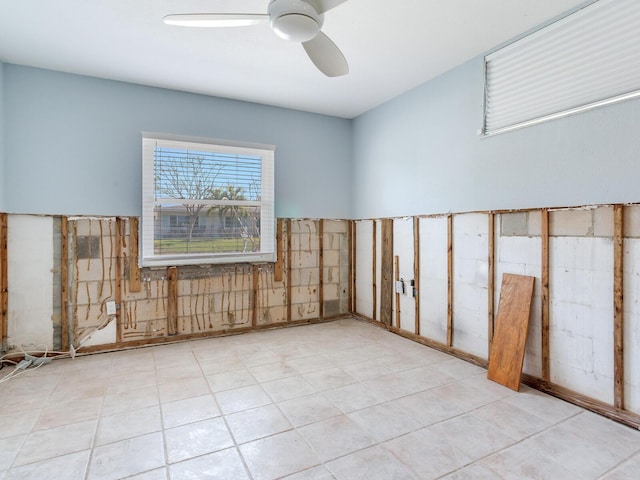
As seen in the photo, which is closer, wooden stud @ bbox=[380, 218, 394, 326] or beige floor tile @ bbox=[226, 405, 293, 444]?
beige floor tile @ bbox=[226, 405, 293, 444]

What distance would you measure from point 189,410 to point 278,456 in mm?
896

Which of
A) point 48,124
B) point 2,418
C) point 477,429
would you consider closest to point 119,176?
point 48,124

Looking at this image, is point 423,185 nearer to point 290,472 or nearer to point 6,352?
point 290,472

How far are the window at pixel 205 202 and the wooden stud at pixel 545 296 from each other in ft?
10.2

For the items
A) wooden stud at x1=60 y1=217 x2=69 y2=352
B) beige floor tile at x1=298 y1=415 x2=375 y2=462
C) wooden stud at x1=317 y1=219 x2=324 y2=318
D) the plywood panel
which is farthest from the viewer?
wooden stud at x1=317 y1=219 x2=324 y2=318

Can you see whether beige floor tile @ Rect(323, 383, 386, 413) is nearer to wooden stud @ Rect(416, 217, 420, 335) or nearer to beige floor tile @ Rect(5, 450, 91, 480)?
wooden stud @ Rect(416, 217, 420, 335)

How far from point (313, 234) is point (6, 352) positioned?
3.61 m

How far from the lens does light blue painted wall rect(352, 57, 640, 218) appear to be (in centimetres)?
243

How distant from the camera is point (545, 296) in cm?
282

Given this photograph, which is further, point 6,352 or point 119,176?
point 119,176

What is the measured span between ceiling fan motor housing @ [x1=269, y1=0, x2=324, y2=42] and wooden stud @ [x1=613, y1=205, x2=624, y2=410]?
2.39m

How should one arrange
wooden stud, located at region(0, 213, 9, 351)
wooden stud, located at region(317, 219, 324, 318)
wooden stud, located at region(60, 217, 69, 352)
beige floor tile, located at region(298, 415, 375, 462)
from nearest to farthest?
beige floor tile, located at region(298, 415, 375, 462) < wooden stud, located at region(0, 213, 9, 351) < wooden stud, located at region(60, 217, 69, 352) < wooden stud, located at region(317, 219, 324, 318)

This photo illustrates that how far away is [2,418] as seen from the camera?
242 centimetres

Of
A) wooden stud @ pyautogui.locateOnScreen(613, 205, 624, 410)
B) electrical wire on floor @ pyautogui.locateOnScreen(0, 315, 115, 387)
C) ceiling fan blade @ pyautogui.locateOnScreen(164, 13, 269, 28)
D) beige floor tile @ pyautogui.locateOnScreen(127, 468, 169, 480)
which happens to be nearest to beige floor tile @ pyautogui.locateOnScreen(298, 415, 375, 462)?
beige floor tile @ pyautogui.locateOnScreen(127, 468, 169, 480)
